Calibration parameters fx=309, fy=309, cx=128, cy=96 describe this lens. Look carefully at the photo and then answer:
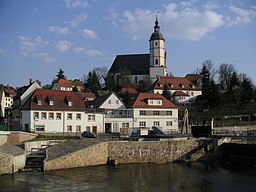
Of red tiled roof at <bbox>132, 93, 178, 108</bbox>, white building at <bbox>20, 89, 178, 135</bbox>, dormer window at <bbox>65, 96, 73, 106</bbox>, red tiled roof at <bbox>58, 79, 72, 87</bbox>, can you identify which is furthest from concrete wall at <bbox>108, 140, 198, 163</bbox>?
red tiled roof at <bbox>58, 79, 72, 87</bbox>

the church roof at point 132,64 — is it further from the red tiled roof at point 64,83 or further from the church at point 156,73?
the red tiled roof at point 64,83

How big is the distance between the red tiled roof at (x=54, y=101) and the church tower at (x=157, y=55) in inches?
2269

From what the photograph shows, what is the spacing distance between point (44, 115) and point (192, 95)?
53085mm

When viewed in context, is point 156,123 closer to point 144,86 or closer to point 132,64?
point 144,86

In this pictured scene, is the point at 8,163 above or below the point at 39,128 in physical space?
below

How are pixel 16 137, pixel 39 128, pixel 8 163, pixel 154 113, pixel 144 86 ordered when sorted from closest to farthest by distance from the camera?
pixel 8 163
pixel 16 137
pixel 39 128
pixel 154 113
pixel 144 86

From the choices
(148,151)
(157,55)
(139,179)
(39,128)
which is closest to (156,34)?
(157,55)

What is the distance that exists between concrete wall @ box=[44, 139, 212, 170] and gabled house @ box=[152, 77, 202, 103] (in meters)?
50.0

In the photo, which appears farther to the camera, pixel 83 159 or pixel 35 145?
pixel 35 145

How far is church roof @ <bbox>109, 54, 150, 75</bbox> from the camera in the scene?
110963 millimetres

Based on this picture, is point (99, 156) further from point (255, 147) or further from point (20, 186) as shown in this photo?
point (255, 147)

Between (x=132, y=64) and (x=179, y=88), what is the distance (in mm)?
30220

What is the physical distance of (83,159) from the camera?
31375 mm

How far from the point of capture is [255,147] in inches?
1325
